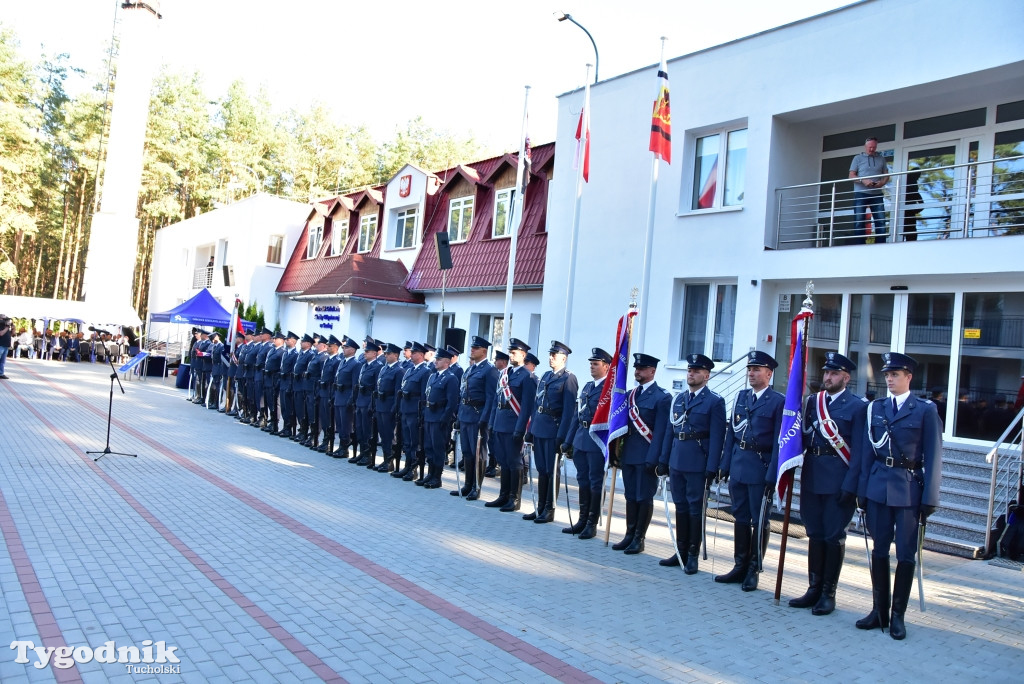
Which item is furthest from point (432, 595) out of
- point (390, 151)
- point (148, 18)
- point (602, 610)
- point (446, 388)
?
point (390, 151)

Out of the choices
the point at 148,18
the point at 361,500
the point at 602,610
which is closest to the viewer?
the point at 602,610

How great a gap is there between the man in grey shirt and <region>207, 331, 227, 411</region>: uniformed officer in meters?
15.1

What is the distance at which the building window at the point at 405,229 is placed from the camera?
25062 millimetres

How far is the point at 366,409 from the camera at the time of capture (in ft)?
41.9

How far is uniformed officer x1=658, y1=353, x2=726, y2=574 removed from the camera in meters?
7.35

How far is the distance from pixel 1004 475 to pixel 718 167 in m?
6.62

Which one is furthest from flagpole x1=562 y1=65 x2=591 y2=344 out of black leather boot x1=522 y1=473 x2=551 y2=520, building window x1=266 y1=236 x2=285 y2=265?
building window x1=266 y1=236 x2=285 y2=265

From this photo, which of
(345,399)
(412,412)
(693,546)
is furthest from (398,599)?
(345,399)

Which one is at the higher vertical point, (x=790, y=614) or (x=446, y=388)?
(x=446, y=388)

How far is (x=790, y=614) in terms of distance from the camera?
A: 20.5 ft

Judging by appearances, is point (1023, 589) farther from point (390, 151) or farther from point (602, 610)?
point (390, 151)

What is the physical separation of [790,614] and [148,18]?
120ft

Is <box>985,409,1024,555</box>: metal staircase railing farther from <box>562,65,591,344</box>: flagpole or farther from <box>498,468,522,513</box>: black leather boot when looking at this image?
<box>562,65,591,344</box>: flagpole

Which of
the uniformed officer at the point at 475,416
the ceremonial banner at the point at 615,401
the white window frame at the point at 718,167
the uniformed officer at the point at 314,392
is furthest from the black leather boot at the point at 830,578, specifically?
the uniformed officer at the point at 314,392
